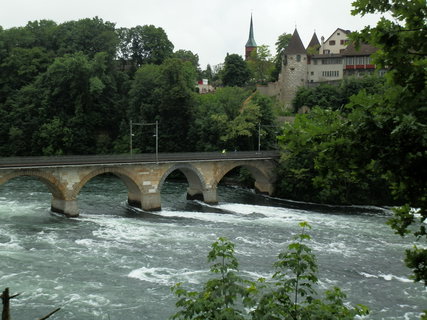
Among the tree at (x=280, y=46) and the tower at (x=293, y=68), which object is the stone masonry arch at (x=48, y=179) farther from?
the tree at (x=280, y=46)

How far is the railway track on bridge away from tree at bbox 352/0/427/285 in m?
32.5

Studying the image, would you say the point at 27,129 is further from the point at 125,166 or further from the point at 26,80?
the point at 125,166

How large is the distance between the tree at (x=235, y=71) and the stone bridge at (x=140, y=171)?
38361 millimetres

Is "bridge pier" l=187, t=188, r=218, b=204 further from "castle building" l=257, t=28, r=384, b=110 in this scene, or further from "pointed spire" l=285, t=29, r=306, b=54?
"pointed spire" l=285, t=29, r=306, b=54

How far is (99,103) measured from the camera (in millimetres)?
71312

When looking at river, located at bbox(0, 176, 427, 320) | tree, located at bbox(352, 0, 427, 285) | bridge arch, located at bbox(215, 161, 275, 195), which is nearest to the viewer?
tree, located at bbox(352, 0, 427, 285)

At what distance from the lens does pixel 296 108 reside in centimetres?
7075

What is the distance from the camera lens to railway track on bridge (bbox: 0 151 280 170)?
35.4m

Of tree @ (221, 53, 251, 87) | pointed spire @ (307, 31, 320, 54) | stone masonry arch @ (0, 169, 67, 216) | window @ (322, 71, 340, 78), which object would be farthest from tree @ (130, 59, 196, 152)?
pointed spire @ (307, 31, 320, 54)

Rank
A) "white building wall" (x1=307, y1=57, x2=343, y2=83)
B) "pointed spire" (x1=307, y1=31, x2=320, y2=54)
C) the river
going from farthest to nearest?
"pointed spire" (x1=307, y1=31, x2=320, y2=54) < "white building wall" (x1=307, y1=57, x2=343, y2=83) < the river

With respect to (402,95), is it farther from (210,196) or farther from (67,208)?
(210,196)

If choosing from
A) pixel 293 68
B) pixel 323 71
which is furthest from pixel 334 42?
pixel 293 68

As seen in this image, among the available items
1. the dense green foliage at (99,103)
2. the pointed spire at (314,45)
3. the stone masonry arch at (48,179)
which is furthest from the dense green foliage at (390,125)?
the pointed spire at (314,45)

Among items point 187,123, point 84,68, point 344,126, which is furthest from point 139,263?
point 84,68
